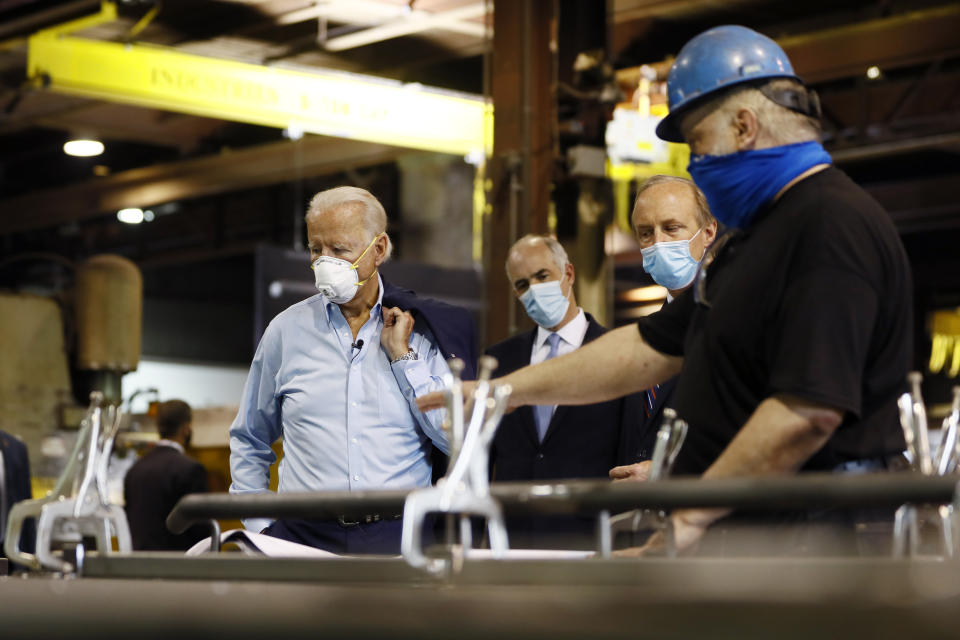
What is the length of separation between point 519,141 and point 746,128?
5.56m

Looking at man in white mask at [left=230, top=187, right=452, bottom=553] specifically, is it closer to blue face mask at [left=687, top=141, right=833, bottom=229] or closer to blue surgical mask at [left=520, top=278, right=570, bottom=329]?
blue surgical mask at [left=520, top=278, right=570, bottom=329]

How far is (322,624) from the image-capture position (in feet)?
4.42

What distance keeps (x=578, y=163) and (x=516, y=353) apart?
3.51 m

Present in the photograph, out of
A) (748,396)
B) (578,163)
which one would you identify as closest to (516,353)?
(748,396)

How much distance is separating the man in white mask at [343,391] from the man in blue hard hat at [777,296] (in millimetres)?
1188

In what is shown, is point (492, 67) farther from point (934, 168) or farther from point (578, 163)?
point (934, 168)

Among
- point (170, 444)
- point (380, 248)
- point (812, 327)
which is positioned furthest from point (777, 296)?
point (170, 444)

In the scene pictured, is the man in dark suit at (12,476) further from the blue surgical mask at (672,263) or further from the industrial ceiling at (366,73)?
the blue surgical mask at (672,263)

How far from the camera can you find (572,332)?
4090mm

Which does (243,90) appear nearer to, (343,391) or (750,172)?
(343,391)

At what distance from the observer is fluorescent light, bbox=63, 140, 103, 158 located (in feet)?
42.2

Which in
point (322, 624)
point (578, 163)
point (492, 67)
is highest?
point (492, 67)

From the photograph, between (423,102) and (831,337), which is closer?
(831,337)

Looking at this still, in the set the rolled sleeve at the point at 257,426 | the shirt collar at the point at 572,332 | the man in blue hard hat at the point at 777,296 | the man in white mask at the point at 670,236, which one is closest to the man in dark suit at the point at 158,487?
the shirt collar at the point at 572,332
